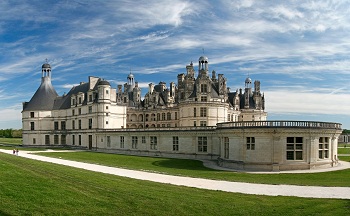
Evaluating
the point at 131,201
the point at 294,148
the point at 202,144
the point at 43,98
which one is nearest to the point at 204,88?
the point at 202,144

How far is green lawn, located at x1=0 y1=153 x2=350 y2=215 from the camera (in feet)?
37.2

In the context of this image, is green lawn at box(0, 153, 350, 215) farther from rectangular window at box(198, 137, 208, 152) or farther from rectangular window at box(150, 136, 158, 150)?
rectangular window at box(150, 136, 158, 150)

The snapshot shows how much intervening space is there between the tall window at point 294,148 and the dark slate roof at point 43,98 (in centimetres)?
5367

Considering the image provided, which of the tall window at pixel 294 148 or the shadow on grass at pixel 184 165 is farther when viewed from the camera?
the shadow on grass at pixel 184 165

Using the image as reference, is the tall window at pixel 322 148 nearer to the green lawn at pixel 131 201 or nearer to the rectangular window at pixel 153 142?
the green lawn at pixel 131 201

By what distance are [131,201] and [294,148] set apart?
18869mm

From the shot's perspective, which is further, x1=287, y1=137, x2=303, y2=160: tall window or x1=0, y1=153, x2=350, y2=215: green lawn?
x1=287, y1=137, x2=303, y2=160: tall window

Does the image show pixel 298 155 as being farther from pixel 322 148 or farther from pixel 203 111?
pixel 203 111

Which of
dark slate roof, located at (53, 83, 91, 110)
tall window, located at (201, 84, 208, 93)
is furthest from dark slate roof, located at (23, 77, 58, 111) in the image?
tall window, located at (201, 84, 208, 93)

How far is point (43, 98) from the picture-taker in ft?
222

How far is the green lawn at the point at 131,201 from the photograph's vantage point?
1134cm

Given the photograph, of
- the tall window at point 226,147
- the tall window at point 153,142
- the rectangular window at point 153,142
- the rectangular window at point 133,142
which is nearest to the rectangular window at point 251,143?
the tall window at point 226,147

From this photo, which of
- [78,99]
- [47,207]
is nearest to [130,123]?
[78,99]

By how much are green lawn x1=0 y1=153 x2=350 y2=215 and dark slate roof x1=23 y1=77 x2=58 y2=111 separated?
54.8 meters
